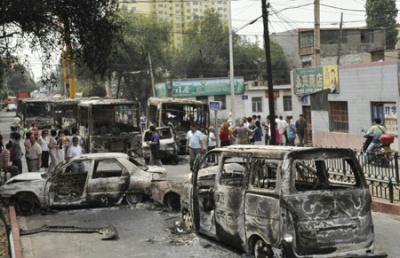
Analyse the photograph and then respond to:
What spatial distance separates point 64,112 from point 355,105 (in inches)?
938

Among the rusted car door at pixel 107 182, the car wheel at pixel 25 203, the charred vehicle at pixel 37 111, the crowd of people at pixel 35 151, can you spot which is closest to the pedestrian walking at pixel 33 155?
the crowd of people at pixel 35 151

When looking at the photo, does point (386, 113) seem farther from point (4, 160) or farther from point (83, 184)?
point (4, 160)

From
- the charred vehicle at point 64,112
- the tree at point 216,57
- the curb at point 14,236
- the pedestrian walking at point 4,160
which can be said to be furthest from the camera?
the tree at point 216,57

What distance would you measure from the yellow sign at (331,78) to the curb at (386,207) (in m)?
12.9

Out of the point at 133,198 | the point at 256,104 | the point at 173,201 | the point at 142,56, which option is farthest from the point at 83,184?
the point at 142,56

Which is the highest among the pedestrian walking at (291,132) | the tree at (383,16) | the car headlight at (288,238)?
the tree at (383,16)

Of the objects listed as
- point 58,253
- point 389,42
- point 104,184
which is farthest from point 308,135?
point 389,42

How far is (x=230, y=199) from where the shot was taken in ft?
27.5

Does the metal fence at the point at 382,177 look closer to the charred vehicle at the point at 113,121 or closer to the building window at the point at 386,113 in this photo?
the building window at the point at 386,113

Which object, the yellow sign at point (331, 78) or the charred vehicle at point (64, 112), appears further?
the charred vehicle at point (64, 112)

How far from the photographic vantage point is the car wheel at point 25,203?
12.8m

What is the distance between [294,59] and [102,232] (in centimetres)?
7346

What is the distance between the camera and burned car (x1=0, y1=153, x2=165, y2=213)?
42.0 ft

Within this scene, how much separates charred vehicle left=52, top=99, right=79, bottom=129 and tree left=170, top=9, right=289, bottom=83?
105 ft
